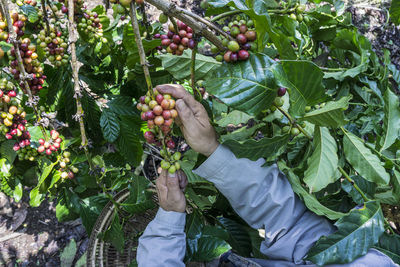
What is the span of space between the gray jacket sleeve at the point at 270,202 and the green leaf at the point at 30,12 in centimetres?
102

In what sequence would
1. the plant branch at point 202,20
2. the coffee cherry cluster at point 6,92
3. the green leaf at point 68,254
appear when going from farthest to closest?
the green leaf at point 68,254, the coffee cherry cluster at point 6,92, the plant branch at point 202,20

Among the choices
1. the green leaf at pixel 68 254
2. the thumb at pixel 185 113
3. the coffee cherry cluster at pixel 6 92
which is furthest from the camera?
the green leaf at pixel 68 254

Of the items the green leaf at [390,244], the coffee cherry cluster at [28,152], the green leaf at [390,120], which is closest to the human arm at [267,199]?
the green leaf at [390,244]

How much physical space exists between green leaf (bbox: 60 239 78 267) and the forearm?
191 centimetres

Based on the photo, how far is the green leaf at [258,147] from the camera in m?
1.08

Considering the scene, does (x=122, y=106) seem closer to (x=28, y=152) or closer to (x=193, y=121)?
(x=28, y=152)

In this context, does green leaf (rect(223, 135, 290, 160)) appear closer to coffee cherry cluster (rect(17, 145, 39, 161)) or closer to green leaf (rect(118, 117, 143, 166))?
green leaf (rect(118, 117, 143, 166))

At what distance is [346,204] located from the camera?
148 centimetres

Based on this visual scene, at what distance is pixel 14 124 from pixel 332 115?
122cm

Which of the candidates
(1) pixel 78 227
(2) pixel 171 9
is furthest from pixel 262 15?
(1) pixel 78 227

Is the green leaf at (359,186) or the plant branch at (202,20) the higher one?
the plant branch at (202,20)

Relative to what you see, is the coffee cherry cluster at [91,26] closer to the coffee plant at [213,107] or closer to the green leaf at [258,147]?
the coffee plant at [213,107]

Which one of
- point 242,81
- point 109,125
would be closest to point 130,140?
point 109,125

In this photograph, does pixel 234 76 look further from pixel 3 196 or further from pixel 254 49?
pixel 3 196
